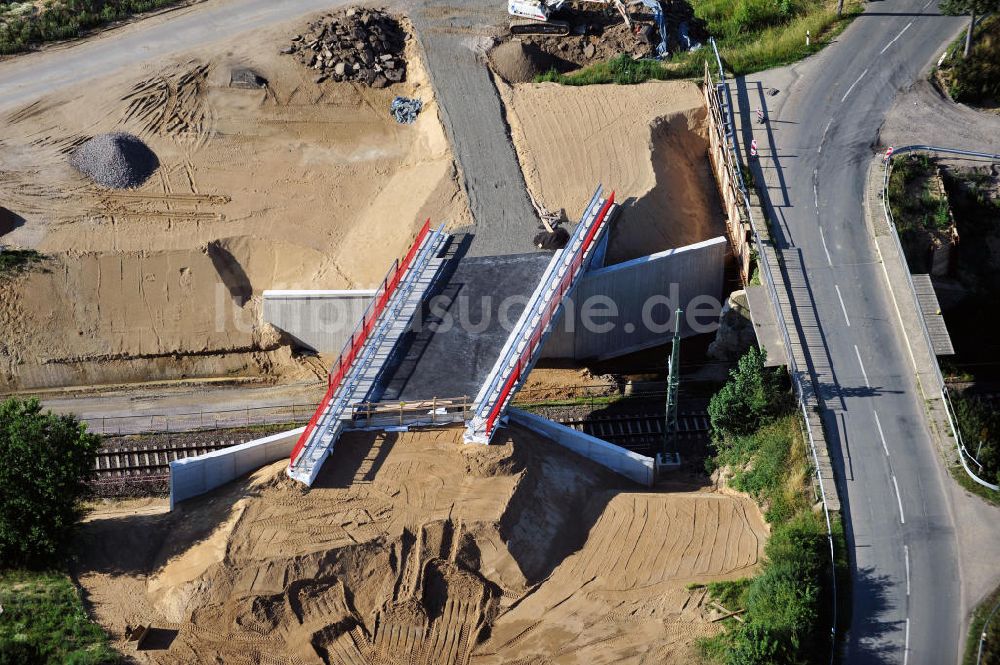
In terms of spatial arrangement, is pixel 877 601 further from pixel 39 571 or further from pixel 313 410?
pixel 39 571

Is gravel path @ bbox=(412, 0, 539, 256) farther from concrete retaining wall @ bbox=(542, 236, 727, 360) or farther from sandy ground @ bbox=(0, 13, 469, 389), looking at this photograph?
concrete retaining wall @ bbox=(542, 236, 727, 360)

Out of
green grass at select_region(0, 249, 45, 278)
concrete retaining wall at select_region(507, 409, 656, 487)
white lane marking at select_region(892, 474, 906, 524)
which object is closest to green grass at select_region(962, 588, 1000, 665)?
white lane marking at select_region(892, 474, 906, 524)

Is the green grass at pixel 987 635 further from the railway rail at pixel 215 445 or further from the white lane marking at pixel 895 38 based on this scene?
the white lane marking at pixel 895 38

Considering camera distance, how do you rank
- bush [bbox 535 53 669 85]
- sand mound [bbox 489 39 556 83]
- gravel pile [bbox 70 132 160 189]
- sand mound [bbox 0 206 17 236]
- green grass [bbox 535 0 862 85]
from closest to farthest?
1. sand mound [bbox 0 206 17 236]
2. gravel pile [bbox 70 132 160 189]
3. bush [bbox 535 53 669 85]
4. green grass [bbox 535 0 862 85]
5. sand mound [bbox 489 39 556 83]

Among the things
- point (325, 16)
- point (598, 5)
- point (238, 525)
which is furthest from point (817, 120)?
point (238, 525)

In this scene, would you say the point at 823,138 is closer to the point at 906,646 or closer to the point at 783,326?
the point at 783,326

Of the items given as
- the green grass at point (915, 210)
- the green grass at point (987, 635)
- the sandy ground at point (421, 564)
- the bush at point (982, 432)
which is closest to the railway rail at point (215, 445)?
the sandy ground at point (421, 564)
